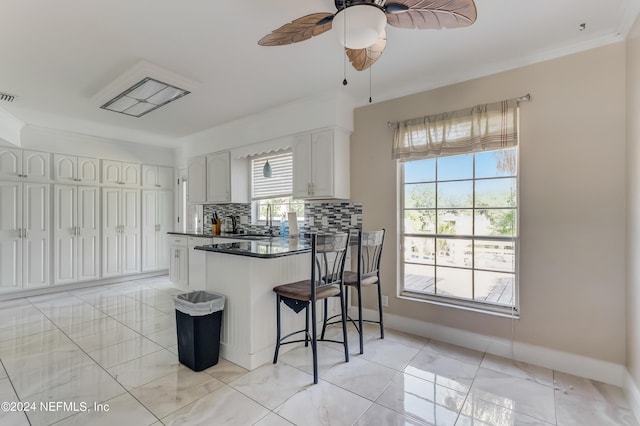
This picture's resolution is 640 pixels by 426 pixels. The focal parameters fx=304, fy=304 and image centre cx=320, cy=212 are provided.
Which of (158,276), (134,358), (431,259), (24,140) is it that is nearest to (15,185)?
(24,140)

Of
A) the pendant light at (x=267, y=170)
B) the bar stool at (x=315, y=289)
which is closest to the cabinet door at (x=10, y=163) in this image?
the pendant light at (x=267, y=170)

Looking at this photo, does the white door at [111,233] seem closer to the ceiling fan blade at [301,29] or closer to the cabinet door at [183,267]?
the cabinet door at [183,267]

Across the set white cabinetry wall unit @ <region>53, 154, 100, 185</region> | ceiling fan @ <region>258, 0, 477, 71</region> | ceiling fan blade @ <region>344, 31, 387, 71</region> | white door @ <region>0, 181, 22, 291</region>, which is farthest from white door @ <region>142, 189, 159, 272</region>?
ceiling fan blade @ <region>344, 31, 387, 71</region>

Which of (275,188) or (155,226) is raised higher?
(275,188)

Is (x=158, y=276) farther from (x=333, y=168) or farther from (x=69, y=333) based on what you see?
(x=333, y=168)

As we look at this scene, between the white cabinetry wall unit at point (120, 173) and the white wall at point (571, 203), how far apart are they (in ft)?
17.7

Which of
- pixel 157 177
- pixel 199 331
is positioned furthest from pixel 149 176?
pixel 199 331

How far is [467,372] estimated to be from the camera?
7.73ft

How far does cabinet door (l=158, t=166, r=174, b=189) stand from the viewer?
583 centimetres

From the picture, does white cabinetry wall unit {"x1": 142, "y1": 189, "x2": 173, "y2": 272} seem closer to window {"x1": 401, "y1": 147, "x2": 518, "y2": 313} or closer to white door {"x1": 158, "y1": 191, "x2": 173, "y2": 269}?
white door {"x1": 158, "y1": 191, "x2": 173, "y2": 269}

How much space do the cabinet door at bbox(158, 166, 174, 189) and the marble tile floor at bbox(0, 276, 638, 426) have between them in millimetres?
3314

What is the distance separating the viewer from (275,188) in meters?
4.41

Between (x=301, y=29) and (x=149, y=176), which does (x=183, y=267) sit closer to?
(x=149, y=176)

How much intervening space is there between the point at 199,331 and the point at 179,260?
9.07 ft
